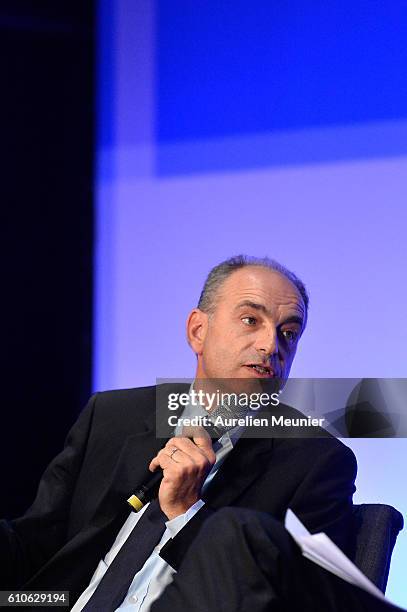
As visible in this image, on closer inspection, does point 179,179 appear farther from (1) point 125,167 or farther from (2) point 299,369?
(2) point 299,369

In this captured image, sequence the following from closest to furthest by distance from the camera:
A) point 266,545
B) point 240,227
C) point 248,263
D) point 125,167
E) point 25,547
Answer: point 266,545 < point 25,547 < point 248,263 < point 240,227 < point 125,167

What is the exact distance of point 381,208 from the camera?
8.66 ft

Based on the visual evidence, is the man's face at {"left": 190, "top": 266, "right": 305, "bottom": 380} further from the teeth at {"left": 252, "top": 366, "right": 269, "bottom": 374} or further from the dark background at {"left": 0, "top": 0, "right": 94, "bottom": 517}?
the dark background at {"left": 0, "top": 0, "right": 94, "bottom": 517}

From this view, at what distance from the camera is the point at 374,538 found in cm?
192

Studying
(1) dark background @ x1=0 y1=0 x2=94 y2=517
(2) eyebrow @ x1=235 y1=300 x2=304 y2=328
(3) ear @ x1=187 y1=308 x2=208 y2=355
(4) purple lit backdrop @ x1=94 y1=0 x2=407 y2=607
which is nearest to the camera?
(2) eyebrow @ x1=235 y1=300 x2=304 y2=328

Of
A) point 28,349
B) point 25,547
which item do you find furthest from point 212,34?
point 25,547

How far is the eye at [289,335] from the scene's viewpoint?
2.26 metres

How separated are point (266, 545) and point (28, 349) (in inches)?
69.7

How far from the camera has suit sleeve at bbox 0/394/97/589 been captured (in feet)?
6.99

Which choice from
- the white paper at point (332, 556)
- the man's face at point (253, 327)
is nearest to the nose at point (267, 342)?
the man's face at point (253, 327)

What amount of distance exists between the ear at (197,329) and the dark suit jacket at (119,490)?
175 millimetres

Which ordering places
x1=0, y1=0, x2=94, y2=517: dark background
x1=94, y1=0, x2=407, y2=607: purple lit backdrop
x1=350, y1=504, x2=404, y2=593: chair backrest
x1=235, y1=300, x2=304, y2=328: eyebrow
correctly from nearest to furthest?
x1=350, y1=504, x2=404, y2=593: chair backrest, x1=235, y1=300, x2=304, y2=328: eyebrow, x1=94, y1=0, x2=407, y2=607: purple lit backdrop, x1=0, y1=0, x2=94, y2=517: dark background

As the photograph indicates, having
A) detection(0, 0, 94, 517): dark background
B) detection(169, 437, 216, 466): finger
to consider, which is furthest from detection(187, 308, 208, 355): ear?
detection(0, 0, 94, 517): dark background

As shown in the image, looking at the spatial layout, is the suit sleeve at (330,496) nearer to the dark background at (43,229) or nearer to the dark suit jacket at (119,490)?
the dark suit jacket at (119,490)
